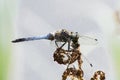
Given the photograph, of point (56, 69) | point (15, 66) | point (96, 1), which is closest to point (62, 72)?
point (56, 69)

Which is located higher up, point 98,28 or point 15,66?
point 98,28
